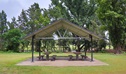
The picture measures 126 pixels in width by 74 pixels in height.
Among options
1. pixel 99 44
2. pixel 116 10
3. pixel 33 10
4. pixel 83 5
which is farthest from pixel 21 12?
pixel 116 10

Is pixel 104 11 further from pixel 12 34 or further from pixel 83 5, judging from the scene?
pixel 12 34

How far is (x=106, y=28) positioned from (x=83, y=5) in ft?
27.1

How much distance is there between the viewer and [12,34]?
3152 cm

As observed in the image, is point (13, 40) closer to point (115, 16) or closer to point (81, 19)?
point (81, 19)

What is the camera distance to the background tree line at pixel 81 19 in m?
26.9

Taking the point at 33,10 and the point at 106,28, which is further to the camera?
the point at 33,10

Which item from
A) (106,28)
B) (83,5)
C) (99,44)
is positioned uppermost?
(83,5)

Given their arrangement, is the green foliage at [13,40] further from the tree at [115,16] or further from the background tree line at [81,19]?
the tree at [115,16]

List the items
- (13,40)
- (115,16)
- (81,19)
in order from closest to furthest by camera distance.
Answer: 1. (115,16)
2. (13,40)
3. (81,19)

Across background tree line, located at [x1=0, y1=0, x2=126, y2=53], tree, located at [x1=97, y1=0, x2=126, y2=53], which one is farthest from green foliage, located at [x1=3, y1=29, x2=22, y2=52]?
tree, located at [x1=97, y1=0, x2=126, y2=53]

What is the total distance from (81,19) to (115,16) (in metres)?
9.81

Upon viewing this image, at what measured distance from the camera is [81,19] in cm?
3469

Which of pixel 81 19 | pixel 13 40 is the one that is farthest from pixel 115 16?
pixel 13 40

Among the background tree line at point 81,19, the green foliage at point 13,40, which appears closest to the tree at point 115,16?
the background tree line at point 81,19
